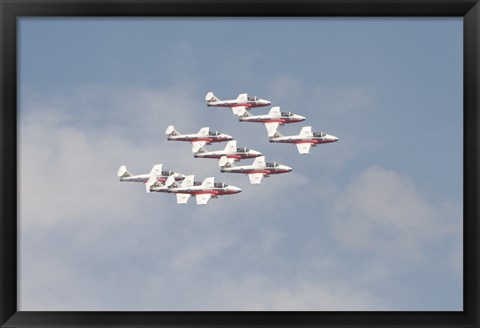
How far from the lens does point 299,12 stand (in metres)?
4.04

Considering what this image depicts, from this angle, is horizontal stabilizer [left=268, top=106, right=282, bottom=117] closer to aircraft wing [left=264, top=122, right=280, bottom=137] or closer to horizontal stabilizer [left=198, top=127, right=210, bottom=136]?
aircraft wing [left=264, top=122, right=280, bottom=137]

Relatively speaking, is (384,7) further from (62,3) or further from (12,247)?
(12,247)

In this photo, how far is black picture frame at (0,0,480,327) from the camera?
3.98 m

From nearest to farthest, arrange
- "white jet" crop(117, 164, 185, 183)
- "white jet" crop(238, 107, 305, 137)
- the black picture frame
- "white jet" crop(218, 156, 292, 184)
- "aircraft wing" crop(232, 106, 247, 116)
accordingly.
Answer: the black picture frame, "white jet" crop(117, 164, 185, 183), "white jet" crop(218, 156, 292, 184), "white jet" crop(238, 107, 305, 137), "aircraft wing" crop(232, 106, 247, 116)

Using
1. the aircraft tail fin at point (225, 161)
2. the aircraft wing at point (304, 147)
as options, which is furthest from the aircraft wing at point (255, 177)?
the aircraft wing at point (304, 147)

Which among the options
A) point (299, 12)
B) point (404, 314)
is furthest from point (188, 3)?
point (404, 314)

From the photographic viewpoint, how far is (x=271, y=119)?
850 centimetres

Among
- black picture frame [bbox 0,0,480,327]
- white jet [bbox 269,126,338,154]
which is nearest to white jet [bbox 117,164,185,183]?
white jet [bbox 269,126,338,154]

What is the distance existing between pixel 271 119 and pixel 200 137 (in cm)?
76

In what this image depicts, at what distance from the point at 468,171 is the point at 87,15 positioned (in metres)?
2.03

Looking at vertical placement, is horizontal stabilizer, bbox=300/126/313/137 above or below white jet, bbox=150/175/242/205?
above

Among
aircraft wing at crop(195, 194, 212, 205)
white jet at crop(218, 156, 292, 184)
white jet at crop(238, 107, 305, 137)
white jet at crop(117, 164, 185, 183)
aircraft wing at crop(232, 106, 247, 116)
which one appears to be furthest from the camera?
aircraft wing at crop(232, 106, 247, 116)

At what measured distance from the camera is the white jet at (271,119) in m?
8.33

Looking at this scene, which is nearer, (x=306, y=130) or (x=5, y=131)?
(x=5, y=131)
